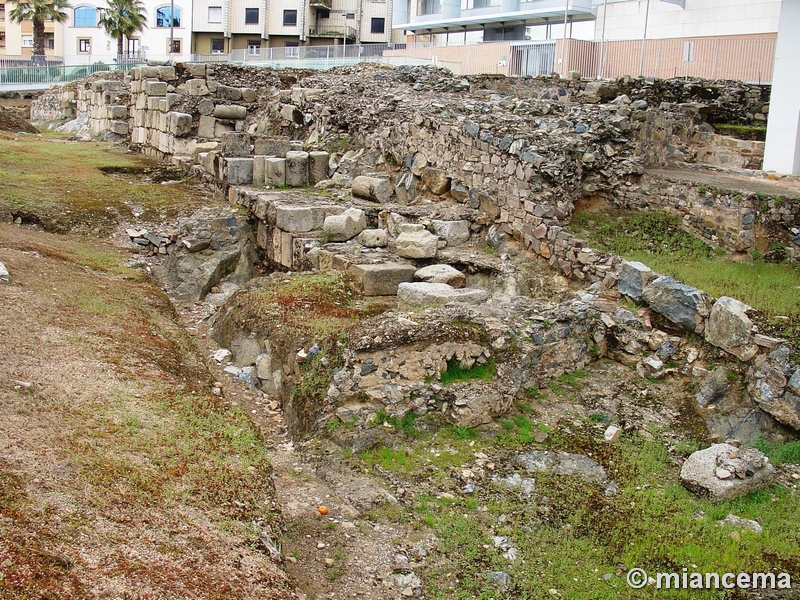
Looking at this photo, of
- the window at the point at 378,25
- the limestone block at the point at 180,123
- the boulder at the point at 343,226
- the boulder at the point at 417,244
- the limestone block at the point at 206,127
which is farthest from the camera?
the window at the point at 378,25

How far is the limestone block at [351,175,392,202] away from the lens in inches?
556

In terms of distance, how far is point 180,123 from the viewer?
67.3ft

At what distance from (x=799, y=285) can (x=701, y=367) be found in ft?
7.08

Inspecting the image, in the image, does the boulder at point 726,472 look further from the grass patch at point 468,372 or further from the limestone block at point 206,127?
the limestone block at point 206,127

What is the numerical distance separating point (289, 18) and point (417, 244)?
43095 millimetres

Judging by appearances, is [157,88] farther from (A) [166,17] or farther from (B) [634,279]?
(A) [166,17]

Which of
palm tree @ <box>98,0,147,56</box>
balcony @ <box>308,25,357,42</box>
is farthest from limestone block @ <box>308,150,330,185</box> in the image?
balcony @ <box>308,25,357,42</box>

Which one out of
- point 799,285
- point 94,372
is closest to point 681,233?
point 799,285

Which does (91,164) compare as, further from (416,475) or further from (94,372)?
(416,475)

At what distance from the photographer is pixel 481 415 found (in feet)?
25.1

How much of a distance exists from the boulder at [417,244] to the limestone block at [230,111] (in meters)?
11.9

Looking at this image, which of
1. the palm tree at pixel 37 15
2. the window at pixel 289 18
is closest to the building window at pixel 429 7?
the window at pixel 289 18

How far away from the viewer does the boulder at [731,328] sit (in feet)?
25.7

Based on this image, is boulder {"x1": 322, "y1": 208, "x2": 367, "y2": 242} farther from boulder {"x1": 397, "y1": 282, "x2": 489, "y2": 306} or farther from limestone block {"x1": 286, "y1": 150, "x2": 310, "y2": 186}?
limestone block {"x1": 286, "y1": 150, "x2": 310, "y2": 186}
